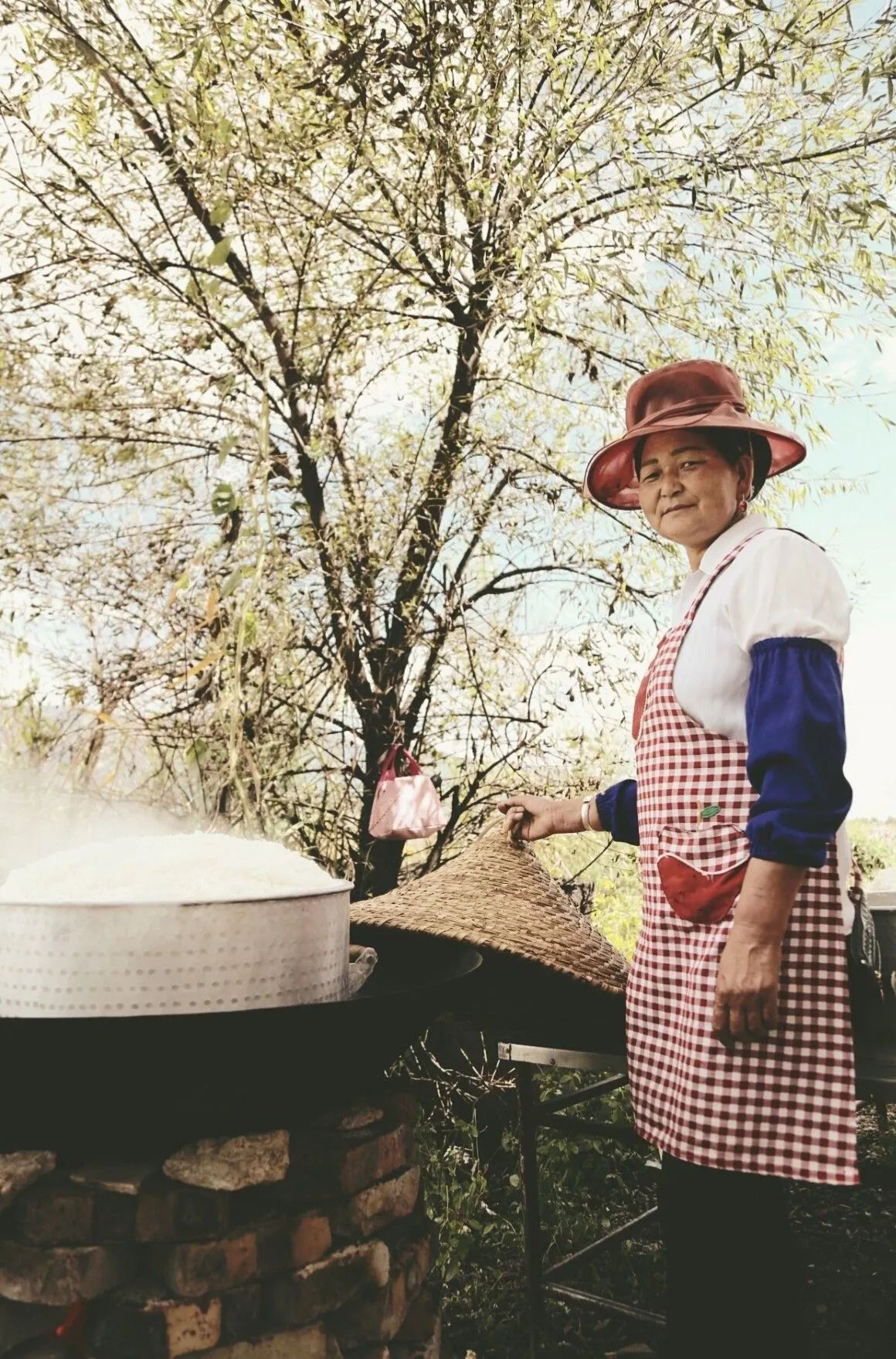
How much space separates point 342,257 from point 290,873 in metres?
3.43

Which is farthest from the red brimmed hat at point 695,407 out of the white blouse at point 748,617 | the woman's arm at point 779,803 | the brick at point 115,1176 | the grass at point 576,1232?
the grass at point 576,1232

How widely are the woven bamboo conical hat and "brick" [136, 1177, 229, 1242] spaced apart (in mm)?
681

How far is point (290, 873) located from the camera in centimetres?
178

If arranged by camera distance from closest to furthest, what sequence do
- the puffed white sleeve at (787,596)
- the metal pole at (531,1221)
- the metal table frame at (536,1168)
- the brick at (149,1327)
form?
the brick at (149,1327), the puffed white sleeve at (787,596), the metal table frame at (536,1168), the metal pole at (531,1221)

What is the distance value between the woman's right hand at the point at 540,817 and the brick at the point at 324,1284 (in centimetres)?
96

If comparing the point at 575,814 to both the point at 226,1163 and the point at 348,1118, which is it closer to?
the point at 348,1118

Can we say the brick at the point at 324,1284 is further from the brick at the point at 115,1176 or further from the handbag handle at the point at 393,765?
the handbag handle at the point at 393,765

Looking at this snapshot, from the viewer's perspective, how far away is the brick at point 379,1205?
1674mm

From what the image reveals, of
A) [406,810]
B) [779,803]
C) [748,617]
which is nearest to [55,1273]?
[779,803]

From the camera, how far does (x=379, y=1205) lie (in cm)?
174

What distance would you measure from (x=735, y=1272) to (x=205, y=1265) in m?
0.85

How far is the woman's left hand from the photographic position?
158cm

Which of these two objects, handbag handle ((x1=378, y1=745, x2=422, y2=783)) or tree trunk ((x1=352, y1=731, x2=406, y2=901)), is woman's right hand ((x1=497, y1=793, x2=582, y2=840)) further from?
tree trunk ((x1=352, y1=731, x2=406, y2=901))

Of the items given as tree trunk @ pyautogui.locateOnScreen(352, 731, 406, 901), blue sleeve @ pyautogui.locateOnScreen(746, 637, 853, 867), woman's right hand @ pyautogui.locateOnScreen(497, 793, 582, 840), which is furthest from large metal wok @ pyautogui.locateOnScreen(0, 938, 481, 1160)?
tree trunk @ pyautogui.locateOnScreen(352, 731, 406, 901)
